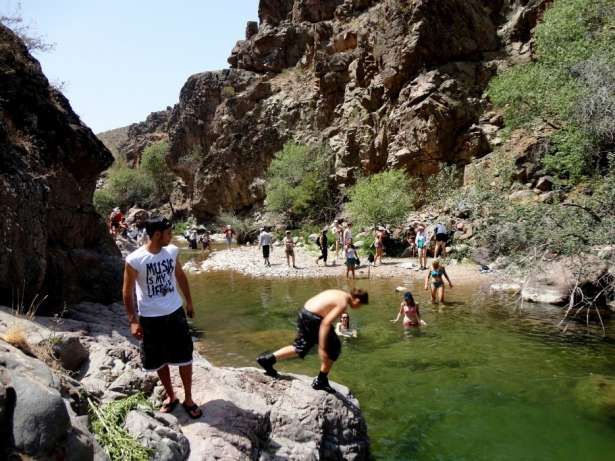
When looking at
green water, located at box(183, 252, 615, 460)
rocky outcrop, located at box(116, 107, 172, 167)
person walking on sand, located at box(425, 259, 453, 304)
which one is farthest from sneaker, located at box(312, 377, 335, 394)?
rocky outcrop, located at box(116, 107, 172, 167)

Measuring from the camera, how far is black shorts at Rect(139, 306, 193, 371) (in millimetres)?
4883

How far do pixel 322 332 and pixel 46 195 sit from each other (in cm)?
661

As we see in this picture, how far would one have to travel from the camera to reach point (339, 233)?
2845 cm

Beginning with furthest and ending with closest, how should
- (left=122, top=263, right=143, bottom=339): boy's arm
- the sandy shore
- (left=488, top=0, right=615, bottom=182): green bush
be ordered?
the sandy shore < (left=488, top=0, right=615, bottom=182): green bush < (left=122, top=263, right=143, bottom=339): boy's arm

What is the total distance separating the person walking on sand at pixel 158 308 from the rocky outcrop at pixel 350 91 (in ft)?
106

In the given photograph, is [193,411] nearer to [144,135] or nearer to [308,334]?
[308,334]

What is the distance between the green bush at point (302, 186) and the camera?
42.6 m

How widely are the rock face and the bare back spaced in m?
4.82

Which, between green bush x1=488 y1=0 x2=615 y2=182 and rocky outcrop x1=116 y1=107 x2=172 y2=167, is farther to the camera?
rocky outcrop x1=116 y1=107 x2=172 y2=167

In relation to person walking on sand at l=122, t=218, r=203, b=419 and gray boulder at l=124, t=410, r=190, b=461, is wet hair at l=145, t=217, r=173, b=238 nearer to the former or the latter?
person walking on sand at l=122, t=218, r=203, b=419

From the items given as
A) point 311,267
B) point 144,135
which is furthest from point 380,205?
point 144,135

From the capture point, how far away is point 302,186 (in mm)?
43188

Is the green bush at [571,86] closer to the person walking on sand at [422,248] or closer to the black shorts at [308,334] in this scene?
the person walking on sand at [422,248]

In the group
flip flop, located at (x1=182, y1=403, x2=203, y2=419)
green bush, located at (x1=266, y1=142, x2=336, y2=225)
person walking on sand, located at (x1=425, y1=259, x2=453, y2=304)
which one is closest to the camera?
flip flop, located at (x1=182, y1=403, x2=203, y2=419)
